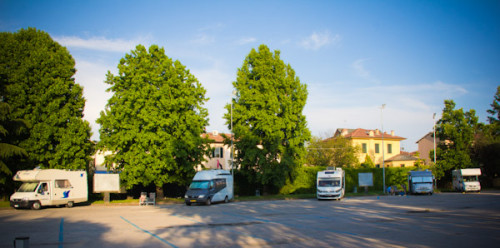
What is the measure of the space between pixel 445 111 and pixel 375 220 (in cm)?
5038

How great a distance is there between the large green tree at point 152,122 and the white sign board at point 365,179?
23.9 metres

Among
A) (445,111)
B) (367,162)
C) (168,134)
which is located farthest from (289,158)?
(445,111)

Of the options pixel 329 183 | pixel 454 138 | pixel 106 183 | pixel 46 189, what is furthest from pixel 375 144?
pixel 46 189

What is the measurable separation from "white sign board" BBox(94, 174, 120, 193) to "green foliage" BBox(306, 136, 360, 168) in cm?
3745

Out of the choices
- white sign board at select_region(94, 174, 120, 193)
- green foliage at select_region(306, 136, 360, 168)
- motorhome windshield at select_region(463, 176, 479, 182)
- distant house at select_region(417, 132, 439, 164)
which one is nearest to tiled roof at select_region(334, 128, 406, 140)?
distant house at select_region(417, 132, 439, 164)

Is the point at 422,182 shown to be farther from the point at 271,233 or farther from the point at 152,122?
the point at 271,233

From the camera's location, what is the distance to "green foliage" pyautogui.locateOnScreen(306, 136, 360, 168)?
60.7m

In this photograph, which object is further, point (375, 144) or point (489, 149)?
point (375, 144)

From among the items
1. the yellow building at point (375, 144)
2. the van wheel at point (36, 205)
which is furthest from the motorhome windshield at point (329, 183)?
the yellow building at point (375, 144)

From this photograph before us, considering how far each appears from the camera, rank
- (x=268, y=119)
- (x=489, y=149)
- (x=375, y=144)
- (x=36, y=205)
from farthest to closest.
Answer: (x=375, y=144) < (x=489, y=149) < (x=268, y=119) < (x=36, y=205)

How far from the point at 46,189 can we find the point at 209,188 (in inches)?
488

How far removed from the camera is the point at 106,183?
31.5 meters

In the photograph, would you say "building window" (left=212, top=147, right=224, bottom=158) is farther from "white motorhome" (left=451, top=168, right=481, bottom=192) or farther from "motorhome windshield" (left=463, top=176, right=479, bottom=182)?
"motorhome windshield" (left=463, top=176, right=479, bottom=182)

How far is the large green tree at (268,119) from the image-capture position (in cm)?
3762
